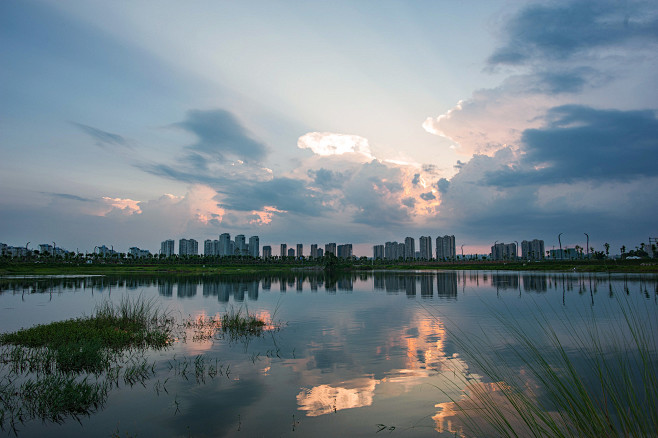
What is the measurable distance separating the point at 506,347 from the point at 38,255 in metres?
221

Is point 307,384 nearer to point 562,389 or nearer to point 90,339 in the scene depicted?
point 562,389

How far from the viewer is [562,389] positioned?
46.9 feet

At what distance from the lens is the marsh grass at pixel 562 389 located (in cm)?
720

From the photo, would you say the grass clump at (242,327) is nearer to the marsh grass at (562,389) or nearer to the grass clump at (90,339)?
the grass clump at (90,339)

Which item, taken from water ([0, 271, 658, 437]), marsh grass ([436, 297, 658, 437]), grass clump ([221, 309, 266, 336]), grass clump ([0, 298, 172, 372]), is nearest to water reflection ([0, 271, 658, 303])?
grass clump ([221, 309, 266, 336])

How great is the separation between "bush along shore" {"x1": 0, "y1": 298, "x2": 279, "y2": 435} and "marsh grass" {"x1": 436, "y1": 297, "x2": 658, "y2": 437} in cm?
1173

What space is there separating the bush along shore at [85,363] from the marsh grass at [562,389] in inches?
462

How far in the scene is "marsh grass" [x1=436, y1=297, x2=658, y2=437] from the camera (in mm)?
7199

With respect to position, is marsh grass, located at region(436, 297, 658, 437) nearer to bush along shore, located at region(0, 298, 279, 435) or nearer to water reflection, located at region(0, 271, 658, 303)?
bush along shore, located at region(0, 298, 279, 435)

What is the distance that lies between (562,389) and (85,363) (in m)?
20.5

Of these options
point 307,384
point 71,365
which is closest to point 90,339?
point 71,365

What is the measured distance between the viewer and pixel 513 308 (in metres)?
39.6

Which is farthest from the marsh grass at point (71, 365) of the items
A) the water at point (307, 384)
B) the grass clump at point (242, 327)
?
the grass clump at point (242, 327)

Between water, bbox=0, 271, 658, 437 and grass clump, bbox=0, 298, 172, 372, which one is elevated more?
grass clump, bbox=0, 298, 172, 372
